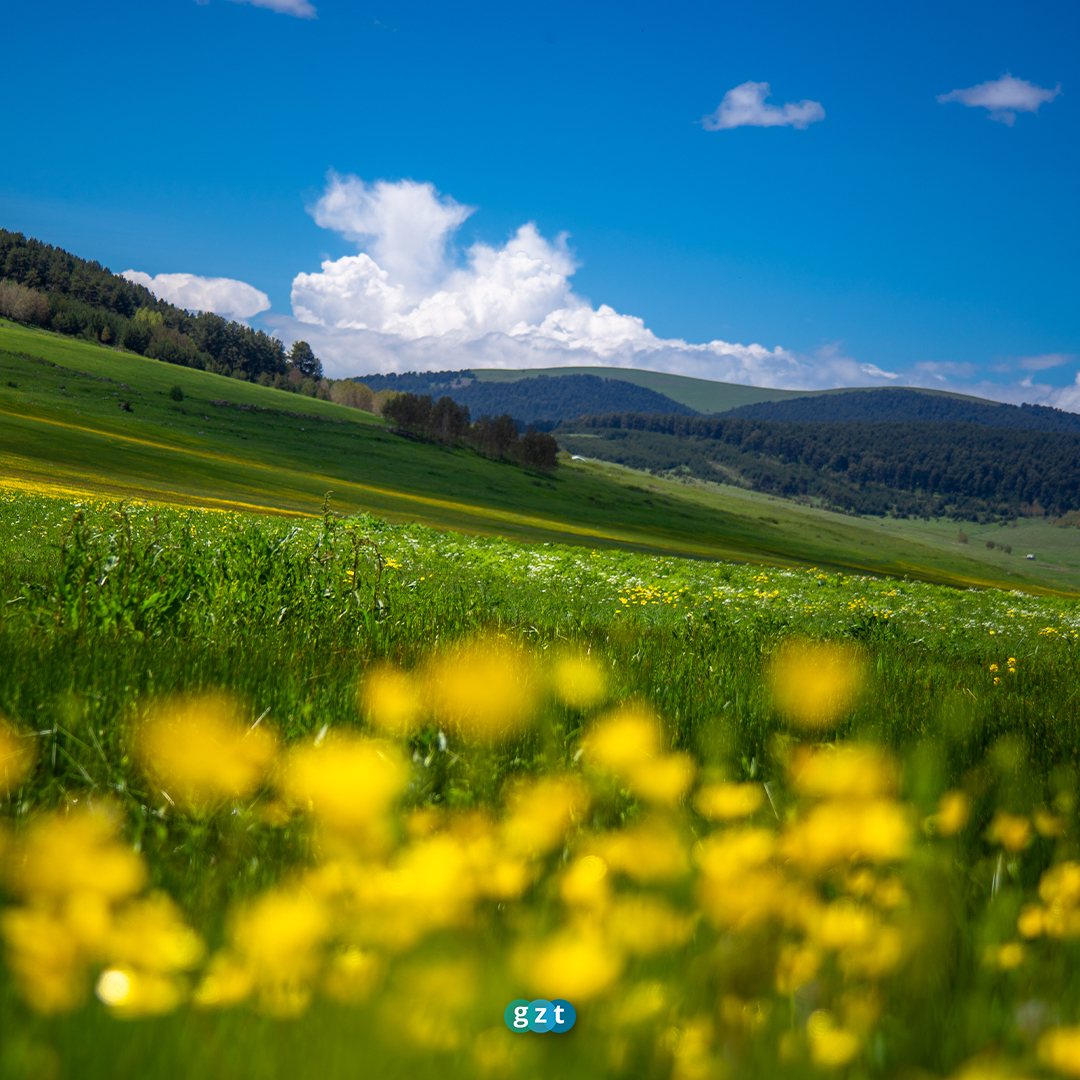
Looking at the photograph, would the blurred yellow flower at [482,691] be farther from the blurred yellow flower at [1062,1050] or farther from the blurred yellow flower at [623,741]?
the blurred yellow flower at [1062,1050]

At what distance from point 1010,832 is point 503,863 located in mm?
1655

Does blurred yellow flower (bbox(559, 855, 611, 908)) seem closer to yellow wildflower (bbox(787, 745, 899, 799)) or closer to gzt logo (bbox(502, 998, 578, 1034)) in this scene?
gzt logo (bbox(502, 998, 578, 1034))

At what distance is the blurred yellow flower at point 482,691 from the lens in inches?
124

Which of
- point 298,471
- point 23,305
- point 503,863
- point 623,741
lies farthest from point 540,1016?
point 23,305

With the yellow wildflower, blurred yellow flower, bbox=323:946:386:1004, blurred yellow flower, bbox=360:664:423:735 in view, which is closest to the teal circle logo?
blurred yellow flower, bbox=323:946:386:1004

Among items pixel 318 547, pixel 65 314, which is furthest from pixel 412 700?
pixel 65 314

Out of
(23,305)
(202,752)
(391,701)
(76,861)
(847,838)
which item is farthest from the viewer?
(23,305)

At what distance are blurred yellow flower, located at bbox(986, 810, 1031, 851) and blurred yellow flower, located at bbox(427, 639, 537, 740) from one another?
5.85 ft

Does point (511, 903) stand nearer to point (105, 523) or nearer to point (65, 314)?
point (105, 523)

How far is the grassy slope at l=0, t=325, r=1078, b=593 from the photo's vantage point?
48906 mm

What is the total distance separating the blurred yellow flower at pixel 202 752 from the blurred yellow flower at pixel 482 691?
84cm

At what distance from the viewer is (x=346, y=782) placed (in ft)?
7.52

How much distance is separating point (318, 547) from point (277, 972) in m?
5.79

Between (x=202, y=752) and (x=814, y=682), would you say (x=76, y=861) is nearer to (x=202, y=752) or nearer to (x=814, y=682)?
(x=202, y=752)
